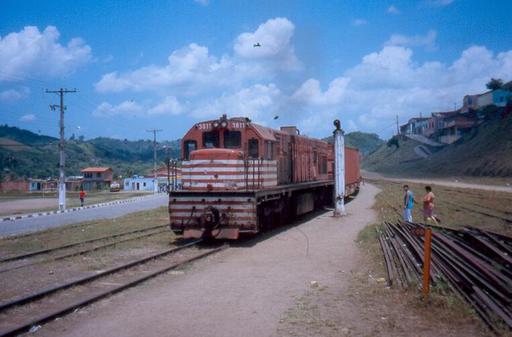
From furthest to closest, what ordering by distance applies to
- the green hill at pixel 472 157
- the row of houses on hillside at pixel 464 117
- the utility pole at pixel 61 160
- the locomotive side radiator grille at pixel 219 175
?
the row of houses on hillside at pixel 464 117, the green hill at pixel 472 157, the utility pole at pixel 61 160, the locomotive side radiator grille at pixel 219 175

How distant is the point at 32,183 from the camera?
305 feet

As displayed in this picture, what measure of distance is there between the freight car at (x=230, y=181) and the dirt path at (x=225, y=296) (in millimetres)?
985

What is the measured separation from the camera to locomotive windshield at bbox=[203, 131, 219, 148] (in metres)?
15.0

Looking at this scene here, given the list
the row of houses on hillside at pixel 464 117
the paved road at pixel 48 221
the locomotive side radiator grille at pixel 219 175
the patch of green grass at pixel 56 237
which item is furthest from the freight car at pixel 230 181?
the row of houses on hillside at pixel 464 117

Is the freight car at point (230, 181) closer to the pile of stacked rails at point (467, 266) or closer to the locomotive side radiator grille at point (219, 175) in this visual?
the locomotive side radiator grille at point (219, 175)

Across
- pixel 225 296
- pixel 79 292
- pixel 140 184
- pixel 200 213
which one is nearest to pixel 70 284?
pixel 79 292

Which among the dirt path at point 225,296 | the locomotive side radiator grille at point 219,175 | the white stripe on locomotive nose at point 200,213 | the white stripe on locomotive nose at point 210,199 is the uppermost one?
the locomotive side radiator grille at point 219,175

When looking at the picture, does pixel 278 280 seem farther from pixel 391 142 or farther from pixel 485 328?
pixel 391 142

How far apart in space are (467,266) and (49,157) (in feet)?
455

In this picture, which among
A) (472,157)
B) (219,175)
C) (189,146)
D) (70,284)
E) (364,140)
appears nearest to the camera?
(70,284)

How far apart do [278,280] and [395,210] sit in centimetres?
1526

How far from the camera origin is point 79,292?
8.70 meters

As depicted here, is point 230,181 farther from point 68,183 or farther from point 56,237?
→ point 68,183

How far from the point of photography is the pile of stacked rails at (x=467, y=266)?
6586mm
